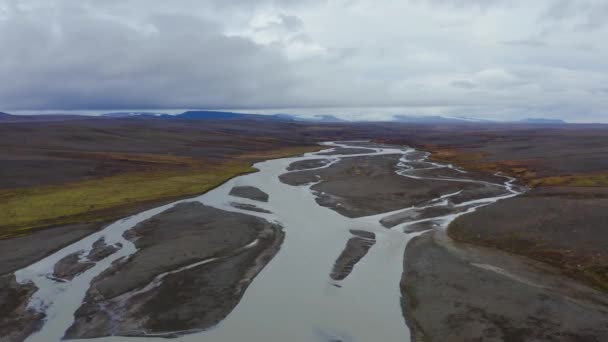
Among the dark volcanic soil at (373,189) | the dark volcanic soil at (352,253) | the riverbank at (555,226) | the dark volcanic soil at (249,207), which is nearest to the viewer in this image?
the riverbank at (555,226)

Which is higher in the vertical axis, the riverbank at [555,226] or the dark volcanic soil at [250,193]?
the riverbank at [555,226]

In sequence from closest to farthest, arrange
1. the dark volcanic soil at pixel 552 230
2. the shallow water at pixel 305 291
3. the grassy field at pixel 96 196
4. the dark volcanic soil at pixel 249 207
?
1. the shallow water at pixel 305 291
2. the dark volcanic soil at pixel 552 230
3. the grassy field at pixel 96 196
4. the dark volcanic soil at pixel 249 207

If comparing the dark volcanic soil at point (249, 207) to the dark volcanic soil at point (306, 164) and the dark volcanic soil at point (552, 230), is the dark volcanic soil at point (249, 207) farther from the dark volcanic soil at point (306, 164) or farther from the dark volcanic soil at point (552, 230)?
the dark volcanic soil at point (306, 164)

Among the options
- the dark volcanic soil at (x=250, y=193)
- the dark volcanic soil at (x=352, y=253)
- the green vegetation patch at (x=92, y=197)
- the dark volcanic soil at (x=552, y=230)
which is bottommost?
the green vegetation patch at (x=92, y=197)

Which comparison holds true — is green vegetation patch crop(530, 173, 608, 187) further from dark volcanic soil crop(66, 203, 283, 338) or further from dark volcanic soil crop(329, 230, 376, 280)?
dark volcanic soil crop(66, 203, 283, 338)

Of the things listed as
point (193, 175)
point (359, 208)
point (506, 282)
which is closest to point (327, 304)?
point (506, 282)

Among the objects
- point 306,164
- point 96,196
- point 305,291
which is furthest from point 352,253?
point 306,164

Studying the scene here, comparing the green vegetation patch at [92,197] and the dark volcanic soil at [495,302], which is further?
the green vegetation patch at [92,197]

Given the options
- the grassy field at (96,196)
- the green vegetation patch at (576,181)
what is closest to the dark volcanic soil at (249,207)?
the grassy field at (96,196)
